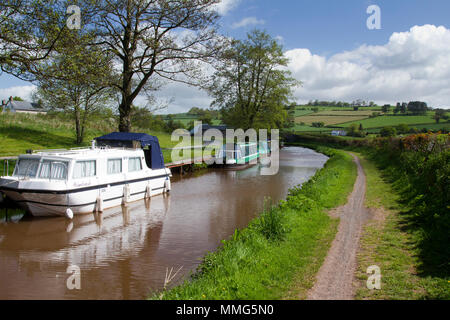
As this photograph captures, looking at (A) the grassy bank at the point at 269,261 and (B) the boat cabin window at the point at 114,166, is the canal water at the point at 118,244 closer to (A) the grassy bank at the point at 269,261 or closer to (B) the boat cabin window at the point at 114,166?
(A) the grassy bank at the point at 269,261

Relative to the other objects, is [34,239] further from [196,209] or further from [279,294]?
[279,294]

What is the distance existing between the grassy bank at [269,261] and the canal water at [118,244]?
4.74 feet

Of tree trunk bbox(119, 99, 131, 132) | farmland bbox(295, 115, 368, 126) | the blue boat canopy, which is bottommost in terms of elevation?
the blue boat canopy

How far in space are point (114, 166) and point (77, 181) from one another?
240 centimetres

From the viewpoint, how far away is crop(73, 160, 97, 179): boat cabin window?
522 inches

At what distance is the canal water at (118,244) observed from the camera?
7.66m

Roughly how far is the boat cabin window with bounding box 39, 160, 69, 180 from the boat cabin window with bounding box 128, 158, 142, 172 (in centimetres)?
351

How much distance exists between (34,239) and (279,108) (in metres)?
32.3

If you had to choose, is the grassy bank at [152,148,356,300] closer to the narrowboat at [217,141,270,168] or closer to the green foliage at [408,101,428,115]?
the narrowboat at [217,141,270,168]

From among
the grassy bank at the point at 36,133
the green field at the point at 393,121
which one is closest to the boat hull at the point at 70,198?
the grassy bank at the point at 36,133

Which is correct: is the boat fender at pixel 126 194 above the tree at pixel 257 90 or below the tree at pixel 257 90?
below

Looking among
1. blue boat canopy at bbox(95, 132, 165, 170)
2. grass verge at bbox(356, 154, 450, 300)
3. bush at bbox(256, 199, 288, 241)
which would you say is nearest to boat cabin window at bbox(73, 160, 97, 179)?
blue boat canopy at bbox(95, 132, 165, 170)

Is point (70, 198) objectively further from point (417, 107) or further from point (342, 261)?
point (417, 107)
